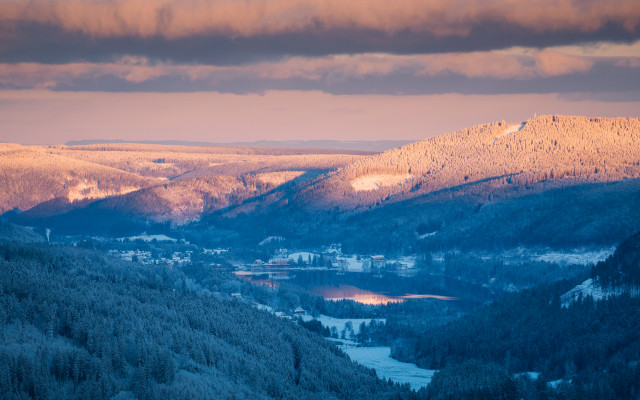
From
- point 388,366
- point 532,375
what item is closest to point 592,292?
point 532,375

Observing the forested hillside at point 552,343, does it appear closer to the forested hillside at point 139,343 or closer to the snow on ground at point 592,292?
the snow on ground at point 592,292

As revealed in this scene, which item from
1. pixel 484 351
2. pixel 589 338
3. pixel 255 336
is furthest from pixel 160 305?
pixel 589 338

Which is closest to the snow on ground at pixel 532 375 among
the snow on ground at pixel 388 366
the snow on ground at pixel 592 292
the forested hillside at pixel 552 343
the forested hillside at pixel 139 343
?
the forested hillside at pixel 552 343

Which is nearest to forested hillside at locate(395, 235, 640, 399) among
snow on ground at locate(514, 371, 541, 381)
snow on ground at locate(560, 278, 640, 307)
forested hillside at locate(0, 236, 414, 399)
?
snow on ground at locate(514, 371, 541, 381)

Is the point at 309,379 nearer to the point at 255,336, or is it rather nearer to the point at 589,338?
the point at 255,336

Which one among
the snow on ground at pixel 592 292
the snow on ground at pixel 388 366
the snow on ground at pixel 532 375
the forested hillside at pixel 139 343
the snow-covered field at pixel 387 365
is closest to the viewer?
the forested hillside at pixel 139 343

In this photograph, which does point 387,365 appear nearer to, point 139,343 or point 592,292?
point 592,292
